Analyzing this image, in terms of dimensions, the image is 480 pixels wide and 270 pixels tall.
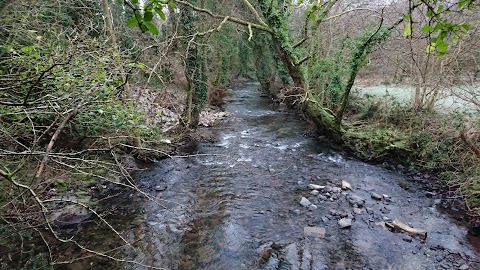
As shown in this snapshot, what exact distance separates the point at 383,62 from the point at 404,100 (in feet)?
12.0

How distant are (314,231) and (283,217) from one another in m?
0.77

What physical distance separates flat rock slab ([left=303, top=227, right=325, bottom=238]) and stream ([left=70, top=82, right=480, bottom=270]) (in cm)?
3

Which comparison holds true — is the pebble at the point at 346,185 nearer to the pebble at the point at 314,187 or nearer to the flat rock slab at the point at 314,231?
the pebble at the point at 314,187

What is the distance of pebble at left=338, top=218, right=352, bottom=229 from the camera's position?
5.81 metres

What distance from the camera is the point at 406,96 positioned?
457 inches

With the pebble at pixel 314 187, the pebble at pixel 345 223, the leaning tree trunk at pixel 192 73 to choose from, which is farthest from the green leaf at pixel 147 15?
the leaning tree trunk at pixel 192 73

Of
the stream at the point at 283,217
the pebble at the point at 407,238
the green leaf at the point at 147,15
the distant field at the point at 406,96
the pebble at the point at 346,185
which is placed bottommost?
the stream at the point at 283,217

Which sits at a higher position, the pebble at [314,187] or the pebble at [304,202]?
the pebble at [314,187]

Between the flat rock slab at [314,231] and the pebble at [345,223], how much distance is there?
42 cm

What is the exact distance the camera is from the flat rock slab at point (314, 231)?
18.2ft

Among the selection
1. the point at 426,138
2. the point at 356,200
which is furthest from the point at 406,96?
the point at 356,200

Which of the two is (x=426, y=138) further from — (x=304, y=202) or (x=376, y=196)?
(x=304, y=202)

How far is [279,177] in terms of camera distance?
26.9 feet

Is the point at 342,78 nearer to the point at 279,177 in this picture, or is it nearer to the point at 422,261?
the point at 279,177
